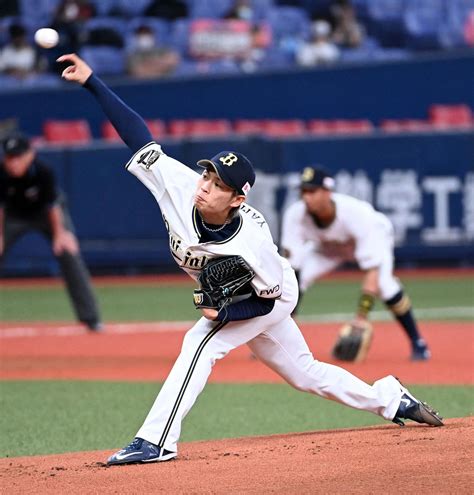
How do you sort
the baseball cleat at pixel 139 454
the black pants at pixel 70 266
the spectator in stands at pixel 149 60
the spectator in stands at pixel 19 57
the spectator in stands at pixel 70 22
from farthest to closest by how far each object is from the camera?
the spectator in stands at pixel 149 60 < the spectator in stands at pixel 19 57 < the spectator in stands at pixel 70 22 < the black pants at pixel 70 266 < the baseball cleat at pixel 139 454

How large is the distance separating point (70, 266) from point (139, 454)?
22.8 ft

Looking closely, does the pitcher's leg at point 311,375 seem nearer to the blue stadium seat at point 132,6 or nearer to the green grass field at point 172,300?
the green grass field at point 172,300

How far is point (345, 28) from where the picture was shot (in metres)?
21.7

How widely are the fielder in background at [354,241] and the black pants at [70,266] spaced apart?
8.91 ft

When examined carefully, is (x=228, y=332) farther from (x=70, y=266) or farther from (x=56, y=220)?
(x=70, y=266)

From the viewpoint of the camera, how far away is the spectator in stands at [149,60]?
66.1 feet

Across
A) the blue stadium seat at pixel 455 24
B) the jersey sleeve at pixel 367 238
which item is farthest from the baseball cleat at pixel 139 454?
the blue stadium seat at pixel 455 24

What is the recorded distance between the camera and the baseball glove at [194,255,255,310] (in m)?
5.81

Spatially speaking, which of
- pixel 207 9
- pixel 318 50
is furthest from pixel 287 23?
pixel 207 9

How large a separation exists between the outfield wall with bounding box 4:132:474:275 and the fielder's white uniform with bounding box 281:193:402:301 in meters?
7.07

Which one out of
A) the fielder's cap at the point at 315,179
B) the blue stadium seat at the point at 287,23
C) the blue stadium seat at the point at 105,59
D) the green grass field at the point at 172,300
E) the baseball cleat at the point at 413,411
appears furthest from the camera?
the blue stadium seat at the point at 287,23

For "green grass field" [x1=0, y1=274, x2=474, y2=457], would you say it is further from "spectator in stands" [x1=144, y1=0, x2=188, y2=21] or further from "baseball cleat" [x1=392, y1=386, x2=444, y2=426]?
"spectator in stands" [x1=144, y1=0, x2=188, y2=21]

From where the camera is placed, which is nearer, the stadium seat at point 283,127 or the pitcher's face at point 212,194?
the pitcher's face at point 212,194

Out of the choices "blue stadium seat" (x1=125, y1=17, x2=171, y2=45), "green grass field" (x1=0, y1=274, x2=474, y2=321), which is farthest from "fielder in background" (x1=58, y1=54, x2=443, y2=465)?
"blue stadium seat" (x1=125, y1=17, x2=171, y2=45)
